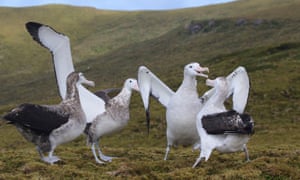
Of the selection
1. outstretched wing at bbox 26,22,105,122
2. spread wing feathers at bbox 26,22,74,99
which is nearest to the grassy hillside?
outstretched wing at bbox 26,22,105,122

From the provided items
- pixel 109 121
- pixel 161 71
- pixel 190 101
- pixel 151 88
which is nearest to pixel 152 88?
pixel 151 88

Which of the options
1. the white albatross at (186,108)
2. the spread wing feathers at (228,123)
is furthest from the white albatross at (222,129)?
the white albatross at (186,108)

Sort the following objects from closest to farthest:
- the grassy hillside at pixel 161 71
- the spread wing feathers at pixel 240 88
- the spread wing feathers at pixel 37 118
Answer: the spread wing feathers at pixel 37 118 → the spread wing feathers at pixel 240 88 → the grassy hillside at pixel 161 71

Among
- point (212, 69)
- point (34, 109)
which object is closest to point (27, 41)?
point (212, 69)

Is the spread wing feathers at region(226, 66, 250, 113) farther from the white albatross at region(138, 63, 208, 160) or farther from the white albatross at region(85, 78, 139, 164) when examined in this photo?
the white albatross at region(85, 78, 139, 164)

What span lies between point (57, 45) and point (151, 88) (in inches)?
126

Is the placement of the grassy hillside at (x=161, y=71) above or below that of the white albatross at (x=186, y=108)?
below

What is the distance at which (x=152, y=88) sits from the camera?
52.0ft

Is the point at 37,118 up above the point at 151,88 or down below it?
below

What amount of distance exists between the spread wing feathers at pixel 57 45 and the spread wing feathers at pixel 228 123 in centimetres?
496

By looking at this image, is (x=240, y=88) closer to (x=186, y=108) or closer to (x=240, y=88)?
(x=240, y=88)

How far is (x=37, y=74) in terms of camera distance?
444ft

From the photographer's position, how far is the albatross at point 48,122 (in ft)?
43.2

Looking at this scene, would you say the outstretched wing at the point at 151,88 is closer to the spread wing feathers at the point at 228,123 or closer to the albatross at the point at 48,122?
the albatross at the point at 48,122
